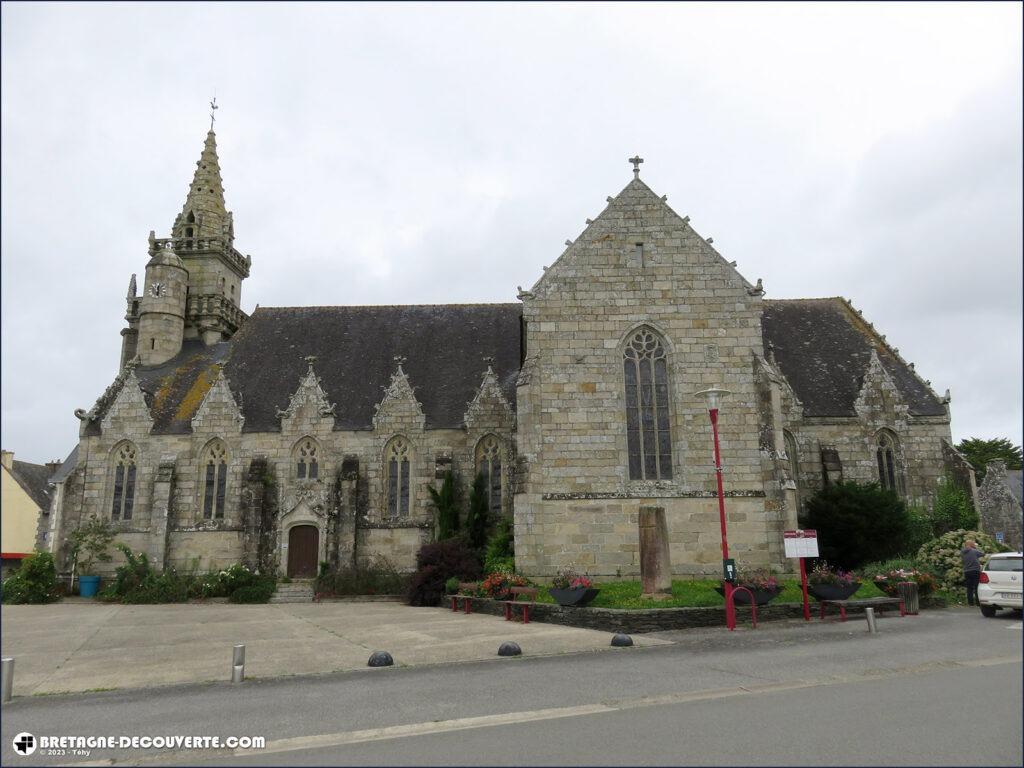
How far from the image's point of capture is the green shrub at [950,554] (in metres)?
18.2

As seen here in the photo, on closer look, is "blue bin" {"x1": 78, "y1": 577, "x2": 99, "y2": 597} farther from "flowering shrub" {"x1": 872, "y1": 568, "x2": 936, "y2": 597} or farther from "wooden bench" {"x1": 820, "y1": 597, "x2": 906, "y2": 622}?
"flowering shrub" {"x1": 872, "y1": 568, "x2": 936, "y2": 597}

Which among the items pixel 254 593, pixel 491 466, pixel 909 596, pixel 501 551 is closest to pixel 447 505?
pixel 491 466

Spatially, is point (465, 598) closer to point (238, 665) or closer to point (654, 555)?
point (654, 555)

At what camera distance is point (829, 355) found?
28328 mm

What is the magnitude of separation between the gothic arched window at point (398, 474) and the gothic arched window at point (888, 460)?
17.1 metres

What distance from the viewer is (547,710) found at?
7.46 meters

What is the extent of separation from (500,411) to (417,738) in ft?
65.5

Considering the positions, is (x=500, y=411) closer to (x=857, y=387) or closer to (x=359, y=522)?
(x=359, y=522)

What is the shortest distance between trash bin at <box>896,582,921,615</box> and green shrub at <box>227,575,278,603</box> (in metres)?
19.1

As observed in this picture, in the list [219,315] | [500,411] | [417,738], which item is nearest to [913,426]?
[500,411]

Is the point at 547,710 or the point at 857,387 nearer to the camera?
the point at 547,710

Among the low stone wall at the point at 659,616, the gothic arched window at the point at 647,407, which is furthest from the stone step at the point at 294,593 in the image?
the gothic arched window at the point at 647,407

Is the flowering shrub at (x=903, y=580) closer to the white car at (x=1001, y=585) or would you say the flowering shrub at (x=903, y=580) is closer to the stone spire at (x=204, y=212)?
the white car at (x=1001, y=585)

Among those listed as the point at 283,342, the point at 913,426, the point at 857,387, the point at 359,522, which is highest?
the point at 283,342
